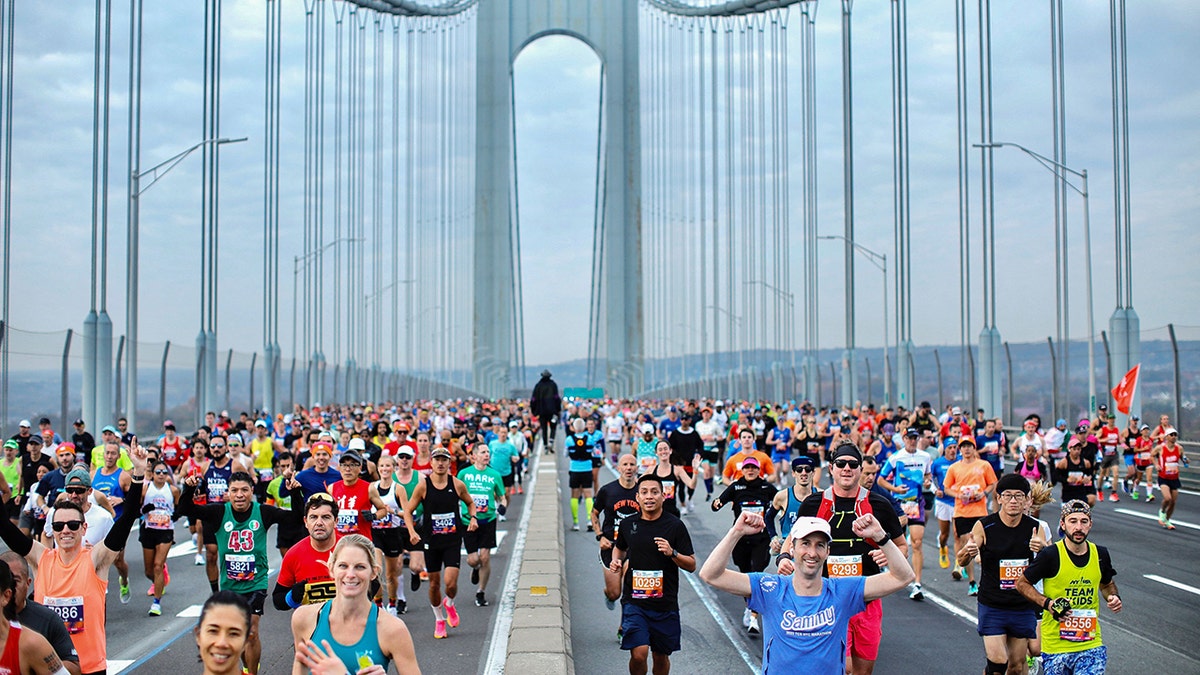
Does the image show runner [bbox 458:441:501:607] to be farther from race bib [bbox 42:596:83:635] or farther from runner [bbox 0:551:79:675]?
runner [bbox 0:551:79:675]

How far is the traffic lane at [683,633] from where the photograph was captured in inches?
334

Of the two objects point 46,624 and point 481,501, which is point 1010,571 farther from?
point 481,501

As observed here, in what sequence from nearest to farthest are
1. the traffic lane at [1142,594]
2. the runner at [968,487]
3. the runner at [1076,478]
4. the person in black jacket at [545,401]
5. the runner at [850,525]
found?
the runner at [850,525] < the traffic lane at [1142,594] < the runner at [968,487] < the runner at [1076,478] < the person in black jacket at [545,401]

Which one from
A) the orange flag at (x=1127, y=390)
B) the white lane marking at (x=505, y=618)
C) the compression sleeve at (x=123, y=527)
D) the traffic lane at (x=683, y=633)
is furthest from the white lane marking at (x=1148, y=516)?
the compression sleeve at (x=123, y=527)

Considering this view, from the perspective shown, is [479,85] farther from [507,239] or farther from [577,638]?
[577,638]

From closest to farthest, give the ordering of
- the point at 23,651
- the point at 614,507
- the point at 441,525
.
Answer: the point at 23,651
the point at 614,507
the point at 441,525

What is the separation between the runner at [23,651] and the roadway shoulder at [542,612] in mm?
3475

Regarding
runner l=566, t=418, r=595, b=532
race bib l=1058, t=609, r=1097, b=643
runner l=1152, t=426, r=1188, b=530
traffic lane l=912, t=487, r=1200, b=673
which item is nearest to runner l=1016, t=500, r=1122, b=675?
race bib l=1058, t=609, r=1097, b=643

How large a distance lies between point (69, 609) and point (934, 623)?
21.3 ft

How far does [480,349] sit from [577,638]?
70.9 metres

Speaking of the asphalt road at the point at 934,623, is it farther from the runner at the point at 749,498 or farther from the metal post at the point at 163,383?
the metal post at the point at 163,383

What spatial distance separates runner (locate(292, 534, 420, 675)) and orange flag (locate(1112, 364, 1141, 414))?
71.6 feet

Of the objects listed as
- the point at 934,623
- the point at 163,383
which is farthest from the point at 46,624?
the point at 163,383

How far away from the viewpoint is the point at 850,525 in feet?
22.7
